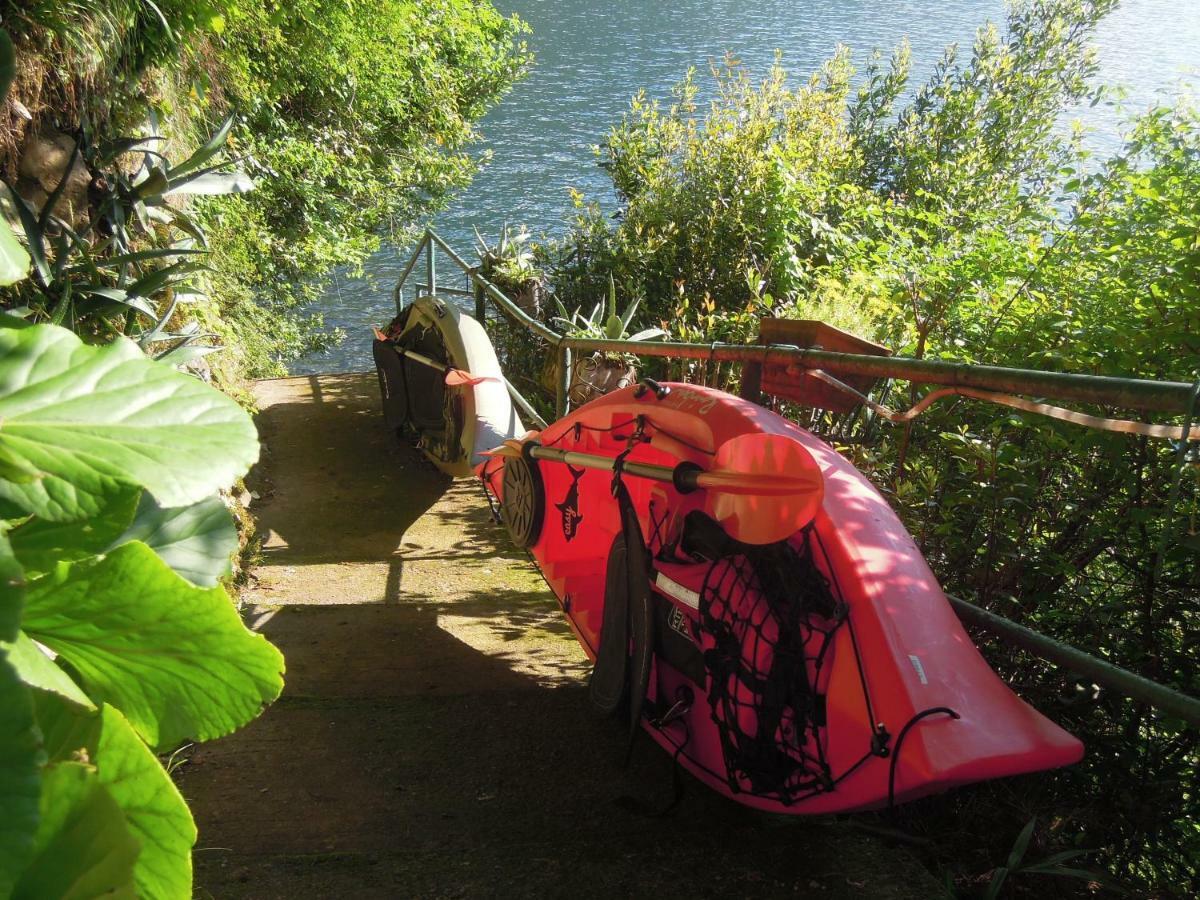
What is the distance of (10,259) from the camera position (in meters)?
0.41

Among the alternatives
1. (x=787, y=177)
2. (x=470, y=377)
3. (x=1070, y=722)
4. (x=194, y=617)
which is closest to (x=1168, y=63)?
(x=787, y=177)

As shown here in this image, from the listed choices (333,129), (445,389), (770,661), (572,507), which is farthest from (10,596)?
(333,129)

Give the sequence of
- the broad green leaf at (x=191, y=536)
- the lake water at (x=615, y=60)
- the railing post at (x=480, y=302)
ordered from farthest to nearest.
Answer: the lake water at (x=615, y=60)
the railing post at (x=480, y=302)
the broad green leaf at (x=191, y=536)

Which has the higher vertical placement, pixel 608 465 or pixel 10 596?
pixel 10 596

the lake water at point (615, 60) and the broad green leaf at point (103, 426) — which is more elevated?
the lake water at point (615, 60)

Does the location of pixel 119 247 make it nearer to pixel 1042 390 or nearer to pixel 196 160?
pixel 196 160

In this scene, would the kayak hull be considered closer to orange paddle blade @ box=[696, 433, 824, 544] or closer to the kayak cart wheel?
the kayak cart wheel

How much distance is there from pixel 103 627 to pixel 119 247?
425 cm

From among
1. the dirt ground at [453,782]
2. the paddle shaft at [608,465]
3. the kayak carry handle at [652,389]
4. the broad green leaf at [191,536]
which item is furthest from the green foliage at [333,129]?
the broad green leaf at [191,536]

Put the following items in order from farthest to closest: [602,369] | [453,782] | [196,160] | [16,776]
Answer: [602,369] < [196,160] < [453,782] < [16,776]

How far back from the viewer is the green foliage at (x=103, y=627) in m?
0.32

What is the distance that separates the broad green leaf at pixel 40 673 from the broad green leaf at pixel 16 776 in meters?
0.06

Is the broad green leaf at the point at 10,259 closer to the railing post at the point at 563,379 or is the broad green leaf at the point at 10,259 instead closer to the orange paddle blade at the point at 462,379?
the railing post at the point at 563,379

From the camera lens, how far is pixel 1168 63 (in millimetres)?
17047
